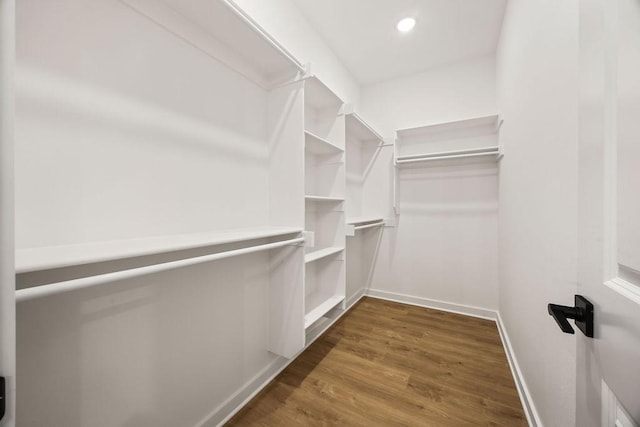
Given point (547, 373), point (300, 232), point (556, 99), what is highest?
point (556, 99)

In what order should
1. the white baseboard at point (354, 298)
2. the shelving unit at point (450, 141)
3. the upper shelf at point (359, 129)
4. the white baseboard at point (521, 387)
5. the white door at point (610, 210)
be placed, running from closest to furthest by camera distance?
the white door at point (610, 210) → the white baseboard at point (521, 387) → the upper shelf at point (359, 129) → the shelving unit at point (450, 141) → the white baseboard at point (354, 298)

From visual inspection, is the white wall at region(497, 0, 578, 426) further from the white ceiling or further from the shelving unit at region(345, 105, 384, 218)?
the shelving unit at region(345, 105, 384, 218)

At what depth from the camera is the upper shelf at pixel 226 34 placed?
1.01 m

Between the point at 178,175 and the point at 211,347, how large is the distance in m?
0.87

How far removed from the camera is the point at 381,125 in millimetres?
2902

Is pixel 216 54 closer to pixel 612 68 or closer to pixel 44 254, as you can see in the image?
pixel 44 254

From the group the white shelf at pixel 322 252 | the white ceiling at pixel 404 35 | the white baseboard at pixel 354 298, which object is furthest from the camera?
the white baseboard at pixel 354 298

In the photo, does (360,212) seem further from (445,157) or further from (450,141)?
(450,141)

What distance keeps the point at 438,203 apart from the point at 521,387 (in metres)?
1.67

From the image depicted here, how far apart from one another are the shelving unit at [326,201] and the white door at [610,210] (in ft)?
4.64

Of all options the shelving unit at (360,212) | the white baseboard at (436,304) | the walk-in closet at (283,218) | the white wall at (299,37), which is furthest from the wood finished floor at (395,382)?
the white wall at (299,37)

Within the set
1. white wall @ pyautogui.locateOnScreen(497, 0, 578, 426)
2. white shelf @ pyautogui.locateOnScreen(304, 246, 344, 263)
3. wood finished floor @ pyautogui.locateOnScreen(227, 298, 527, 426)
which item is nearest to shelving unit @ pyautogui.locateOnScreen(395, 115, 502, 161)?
white wall @ pyautogui.locateOnScreen(497, 0, 578, 426)

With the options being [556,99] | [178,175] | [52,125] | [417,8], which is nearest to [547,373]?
[556,99]

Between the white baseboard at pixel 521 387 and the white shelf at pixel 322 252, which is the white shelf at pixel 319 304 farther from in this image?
the white baseboard at pixel 521 387
